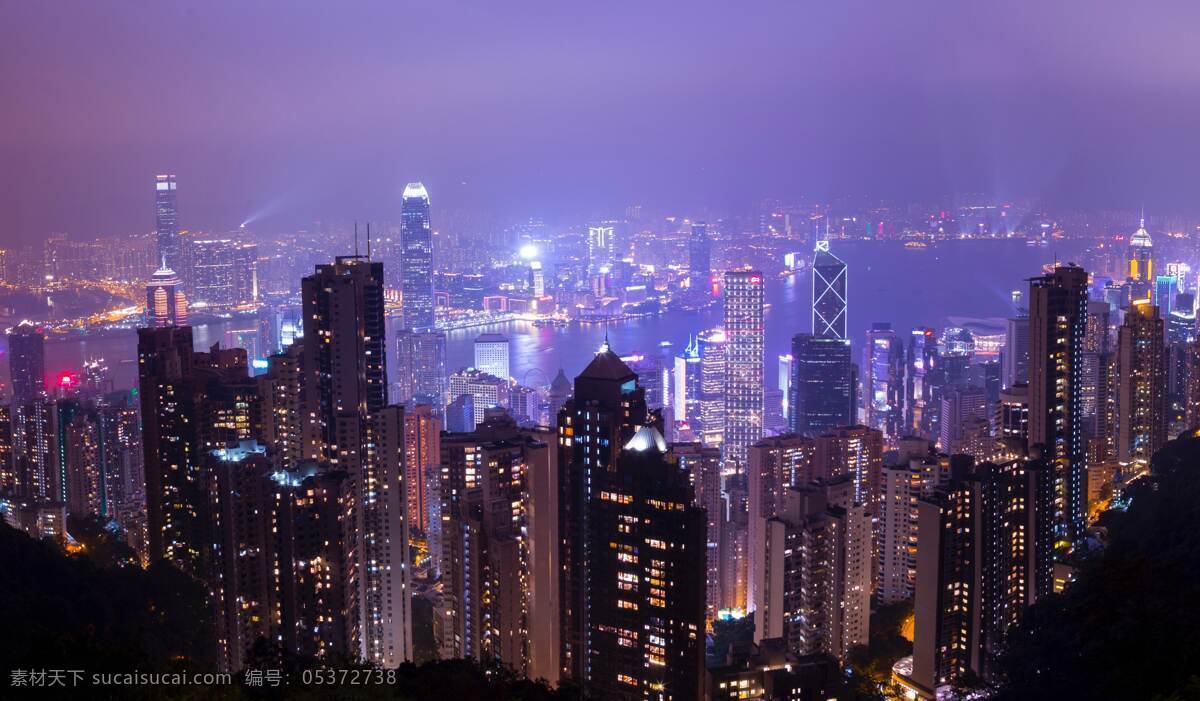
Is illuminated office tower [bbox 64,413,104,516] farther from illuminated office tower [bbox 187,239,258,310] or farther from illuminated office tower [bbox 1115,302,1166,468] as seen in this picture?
illuminated office tower [bbox 1115,302,1166,468]

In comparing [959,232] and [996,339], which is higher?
[959,232]

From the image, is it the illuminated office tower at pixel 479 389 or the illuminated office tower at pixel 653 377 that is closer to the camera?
the illuminated office tower at pixel 653 377

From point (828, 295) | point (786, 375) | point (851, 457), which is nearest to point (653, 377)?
point (786, 375)

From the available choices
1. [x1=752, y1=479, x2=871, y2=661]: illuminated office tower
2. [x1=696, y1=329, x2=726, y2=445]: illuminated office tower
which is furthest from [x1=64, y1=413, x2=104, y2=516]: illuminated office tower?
[x1=752, y1=479, x2=871, y2=661]: illuminated office tower

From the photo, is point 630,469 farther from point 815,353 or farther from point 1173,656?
point 815,353

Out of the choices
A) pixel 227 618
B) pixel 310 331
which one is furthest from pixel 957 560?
pixel 310 331

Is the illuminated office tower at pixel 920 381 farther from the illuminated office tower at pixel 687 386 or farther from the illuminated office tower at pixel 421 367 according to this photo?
the illuminated office tower at pixel 421 367

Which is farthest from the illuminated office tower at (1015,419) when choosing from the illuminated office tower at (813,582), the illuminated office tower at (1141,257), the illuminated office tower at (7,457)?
the illuminated office tower at (7,457)

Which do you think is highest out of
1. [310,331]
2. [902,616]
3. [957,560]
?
[310,331]
